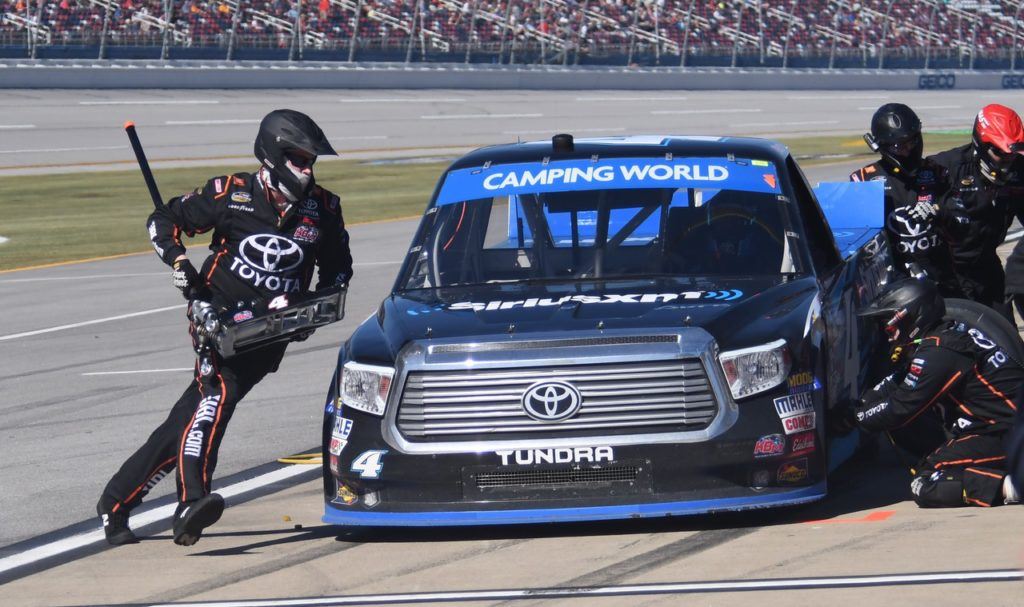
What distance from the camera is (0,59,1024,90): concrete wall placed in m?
38.2

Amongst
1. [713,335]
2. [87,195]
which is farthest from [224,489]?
[87,195]

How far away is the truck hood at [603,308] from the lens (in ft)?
20.5

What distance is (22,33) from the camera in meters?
36.6

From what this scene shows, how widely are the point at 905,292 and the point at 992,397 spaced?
1.81 feet

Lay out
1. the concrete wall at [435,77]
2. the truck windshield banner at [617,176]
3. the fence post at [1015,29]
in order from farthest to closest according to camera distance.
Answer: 1. the fence post at [1015,29]
2. the concrete wall at [435,77]
3. the truck windshield banner at [617,176]

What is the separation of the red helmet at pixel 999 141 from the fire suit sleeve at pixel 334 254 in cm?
326

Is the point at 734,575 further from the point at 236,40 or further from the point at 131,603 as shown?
the point at 236,40

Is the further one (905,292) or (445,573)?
(905,292)

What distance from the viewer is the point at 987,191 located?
8.37 metres

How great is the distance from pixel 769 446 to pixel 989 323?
1.45 metres

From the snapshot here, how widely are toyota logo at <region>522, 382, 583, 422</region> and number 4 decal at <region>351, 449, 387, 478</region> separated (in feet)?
2.01

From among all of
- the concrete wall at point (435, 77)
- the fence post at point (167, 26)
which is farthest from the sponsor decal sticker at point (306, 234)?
the concrete wall at point (435, 77)

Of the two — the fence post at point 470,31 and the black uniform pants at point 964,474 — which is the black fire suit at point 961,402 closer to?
the black uniform pants at point 964,474

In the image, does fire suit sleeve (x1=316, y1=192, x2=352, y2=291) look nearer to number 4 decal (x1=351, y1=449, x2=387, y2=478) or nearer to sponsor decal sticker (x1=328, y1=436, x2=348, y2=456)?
sponsor decal sticker (x1=328, y1=436, x2=348, y2=456)
